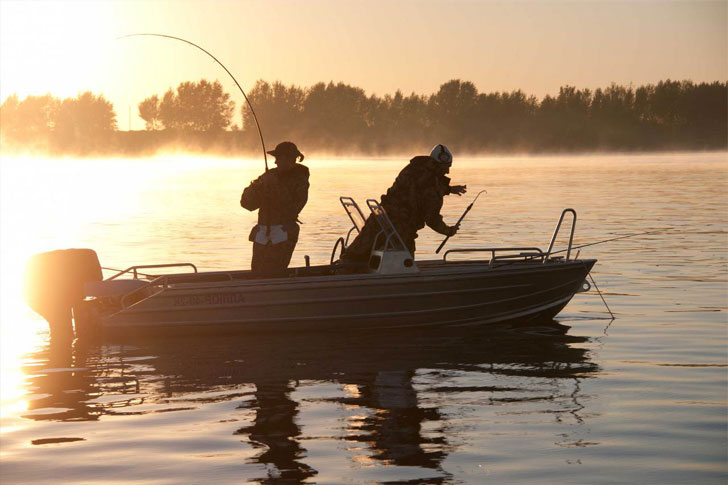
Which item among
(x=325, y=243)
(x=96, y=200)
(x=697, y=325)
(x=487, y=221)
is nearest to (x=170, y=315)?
(x=697, y=325)

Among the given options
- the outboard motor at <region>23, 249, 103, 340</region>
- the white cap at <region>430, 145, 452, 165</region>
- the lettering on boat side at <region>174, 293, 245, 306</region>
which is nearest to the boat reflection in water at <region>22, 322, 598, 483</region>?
the outboard motor at <region>23, 249, 103, 340</region>

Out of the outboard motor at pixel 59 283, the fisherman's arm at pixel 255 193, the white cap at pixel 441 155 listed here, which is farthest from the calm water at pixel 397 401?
the white cap at pixel 441 155

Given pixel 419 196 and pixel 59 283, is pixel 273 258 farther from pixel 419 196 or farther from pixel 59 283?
pixel 59 283

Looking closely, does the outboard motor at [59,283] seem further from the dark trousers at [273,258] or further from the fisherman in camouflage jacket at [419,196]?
the fisherman in camouflage jacket at [419,196]

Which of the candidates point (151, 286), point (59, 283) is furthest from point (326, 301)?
point (59, 283)

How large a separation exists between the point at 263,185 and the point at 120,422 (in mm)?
4253

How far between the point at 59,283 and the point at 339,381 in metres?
3.64

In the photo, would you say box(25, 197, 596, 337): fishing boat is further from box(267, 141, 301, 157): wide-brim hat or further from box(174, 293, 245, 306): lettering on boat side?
box(267, 141, 301, 157): wide-brim hat

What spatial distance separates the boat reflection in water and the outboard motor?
34 cm

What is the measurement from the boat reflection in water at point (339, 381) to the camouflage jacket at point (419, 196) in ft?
4.42

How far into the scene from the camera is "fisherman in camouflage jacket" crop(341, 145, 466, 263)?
12.4 meters

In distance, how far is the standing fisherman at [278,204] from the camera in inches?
488

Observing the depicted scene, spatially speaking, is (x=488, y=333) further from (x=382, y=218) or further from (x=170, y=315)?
(x=170, y=315)

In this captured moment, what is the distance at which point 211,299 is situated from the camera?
12344 mm
